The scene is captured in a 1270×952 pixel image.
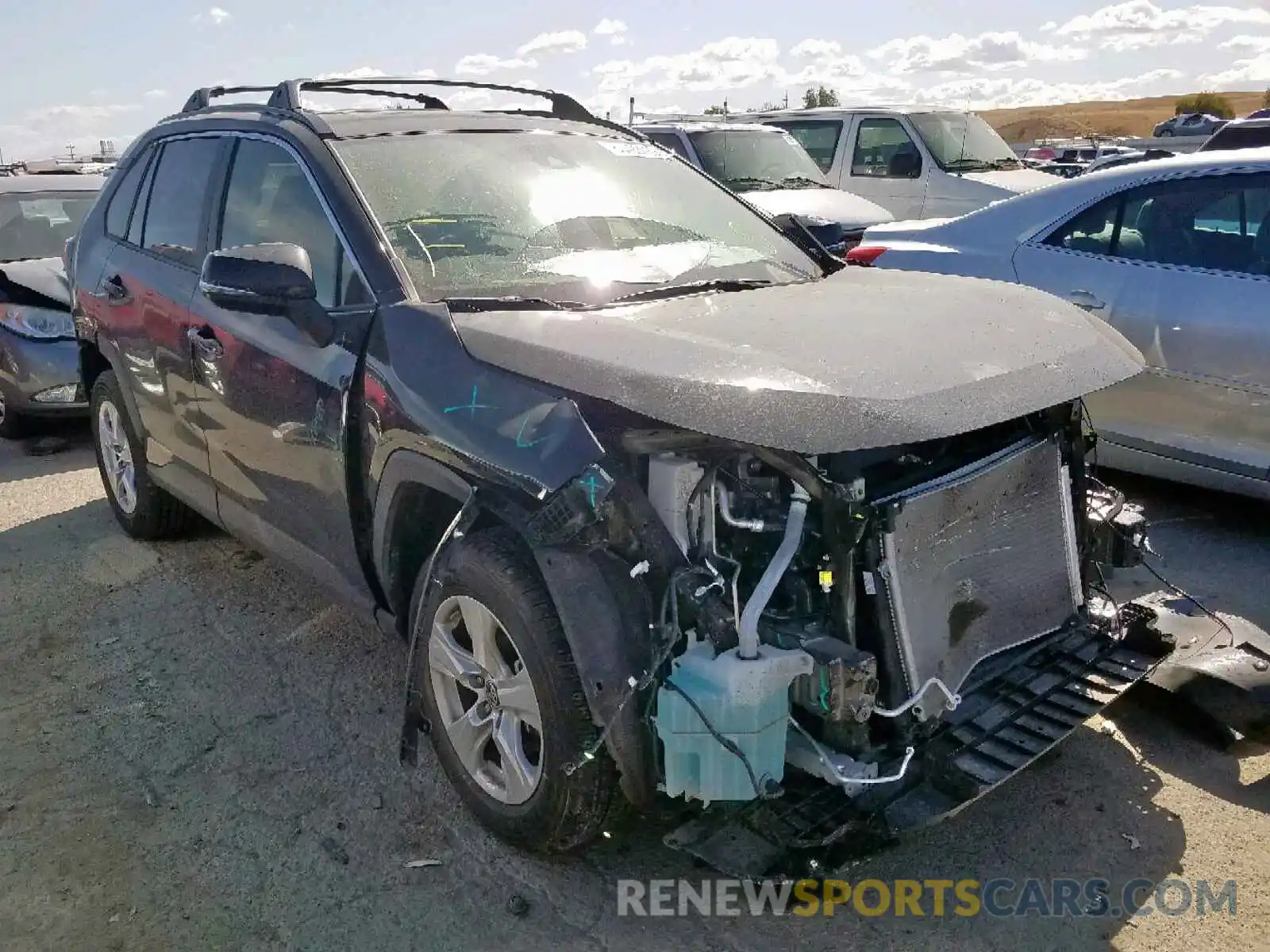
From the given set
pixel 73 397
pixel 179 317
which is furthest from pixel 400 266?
pixel 73 397

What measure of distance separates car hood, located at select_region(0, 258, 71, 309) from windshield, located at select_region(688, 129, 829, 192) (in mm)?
5849

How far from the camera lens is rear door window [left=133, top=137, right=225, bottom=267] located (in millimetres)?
4277

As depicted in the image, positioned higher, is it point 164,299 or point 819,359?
point 164,299

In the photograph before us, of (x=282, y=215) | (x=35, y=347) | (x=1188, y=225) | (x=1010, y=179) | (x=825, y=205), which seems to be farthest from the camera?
(x=1010, y=179)

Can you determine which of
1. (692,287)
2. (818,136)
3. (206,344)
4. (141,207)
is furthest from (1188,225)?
(818,136)

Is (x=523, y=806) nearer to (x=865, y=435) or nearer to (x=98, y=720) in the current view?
(x=865, y=435)

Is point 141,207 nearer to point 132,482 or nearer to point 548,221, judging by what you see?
point 132,482

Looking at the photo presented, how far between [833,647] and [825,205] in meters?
8.69

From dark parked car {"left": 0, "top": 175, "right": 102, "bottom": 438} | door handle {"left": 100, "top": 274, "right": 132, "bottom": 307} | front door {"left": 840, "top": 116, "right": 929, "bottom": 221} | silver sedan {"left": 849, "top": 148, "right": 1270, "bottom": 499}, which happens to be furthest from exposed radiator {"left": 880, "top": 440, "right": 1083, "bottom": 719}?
front door {"left": 840, "top": 116, "right": 929, "bottom": 221}

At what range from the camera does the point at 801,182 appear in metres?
11.2

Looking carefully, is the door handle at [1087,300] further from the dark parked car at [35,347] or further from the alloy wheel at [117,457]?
the dark parked car at [35,347]

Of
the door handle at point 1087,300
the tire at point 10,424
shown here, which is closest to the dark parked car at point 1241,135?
the door handle at point 1087,300

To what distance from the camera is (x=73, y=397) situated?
732 centimetres

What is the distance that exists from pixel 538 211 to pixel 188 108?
2.17 metres
